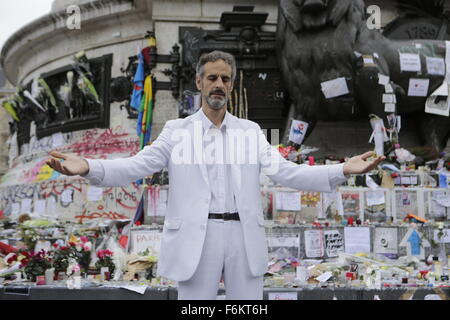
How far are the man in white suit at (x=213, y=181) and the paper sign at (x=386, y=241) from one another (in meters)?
4.44

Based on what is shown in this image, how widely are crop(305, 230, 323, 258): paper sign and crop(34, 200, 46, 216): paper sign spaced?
7415 millimetres

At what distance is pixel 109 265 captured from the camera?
235 inches

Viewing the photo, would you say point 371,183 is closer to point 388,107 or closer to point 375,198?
point 375,198

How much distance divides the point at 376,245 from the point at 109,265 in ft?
11.8

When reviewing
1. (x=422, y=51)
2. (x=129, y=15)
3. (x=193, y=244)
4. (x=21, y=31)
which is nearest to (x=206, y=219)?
(x=193, y=244)

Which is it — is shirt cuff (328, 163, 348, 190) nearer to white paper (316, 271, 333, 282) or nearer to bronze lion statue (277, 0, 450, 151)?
white paper (316, 271, 333, 282)

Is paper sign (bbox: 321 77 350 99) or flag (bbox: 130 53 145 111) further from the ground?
flag (bbox: 130 53 145 111)

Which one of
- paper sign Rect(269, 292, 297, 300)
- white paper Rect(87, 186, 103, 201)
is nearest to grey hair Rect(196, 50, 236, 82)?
paper sign Rect(269, 292, 297, 300)

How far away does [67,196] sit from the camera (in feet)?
38.9

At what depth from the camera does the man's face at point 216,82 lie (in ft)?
10.2

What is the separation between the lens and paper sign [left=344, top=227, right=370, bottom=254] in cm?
716

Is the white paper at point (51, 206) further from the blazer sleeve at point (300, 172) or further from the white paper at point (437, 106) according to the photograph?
the blazer sleeve at point (300, 172)
